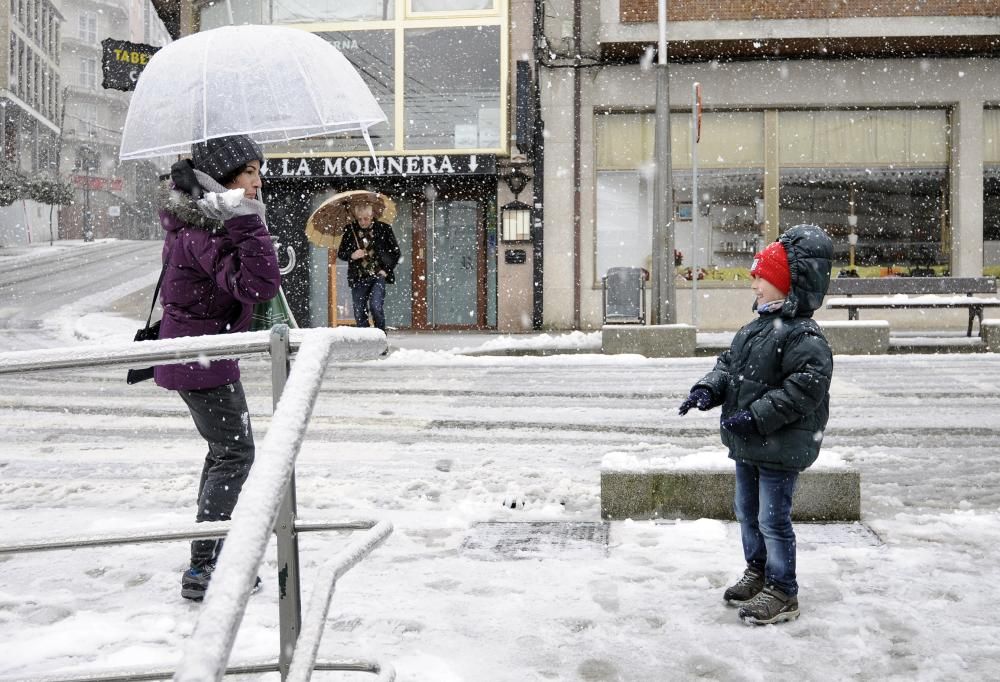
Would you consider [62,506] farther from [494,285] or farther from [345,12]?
[345,12]

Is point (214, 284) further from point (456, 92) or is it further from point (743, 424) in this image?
point (456, 92)

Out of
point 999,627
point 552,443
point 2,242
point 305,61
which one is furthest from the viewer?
point 2,242

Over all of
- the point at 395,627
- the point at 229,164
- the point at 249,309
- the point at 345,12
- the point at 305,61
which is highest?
the point at 345,12

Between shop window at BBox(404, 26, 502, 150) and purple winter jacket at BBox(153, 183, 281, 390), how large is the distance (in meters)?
16.4

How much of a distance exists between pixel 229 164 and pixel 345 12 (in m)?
17.8

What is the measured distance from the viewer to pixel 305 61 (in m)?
5.07

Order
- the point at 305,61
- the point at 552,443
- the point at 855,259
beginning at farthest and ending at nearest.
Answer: the point at 855,259, the point at 552,443, the point at 305,61

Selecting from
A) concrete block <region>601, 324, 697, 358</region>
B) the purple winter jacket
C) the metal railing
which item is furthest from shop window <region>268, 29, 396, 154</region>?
the metal railing

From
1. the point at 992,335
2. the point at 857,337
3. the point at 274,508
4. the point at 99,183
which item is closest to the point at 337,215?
the point at 857,337

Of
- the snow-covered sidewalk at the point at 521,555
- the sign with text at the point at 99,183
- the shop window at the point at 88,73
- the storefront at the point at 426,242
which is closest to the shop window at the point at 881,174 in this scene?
the storefront at the point at 426,242

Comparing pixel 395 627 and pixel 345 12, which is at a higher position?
pixel 345 12

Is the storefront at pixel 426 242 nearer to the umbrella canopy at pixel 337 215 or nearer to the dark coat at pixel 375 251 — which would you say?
the umbrella canopy at pixel 337 215

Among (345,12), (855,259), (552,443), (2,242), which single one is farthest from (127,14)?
(552,443)

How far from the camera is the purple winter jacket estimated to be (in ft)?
12.1
